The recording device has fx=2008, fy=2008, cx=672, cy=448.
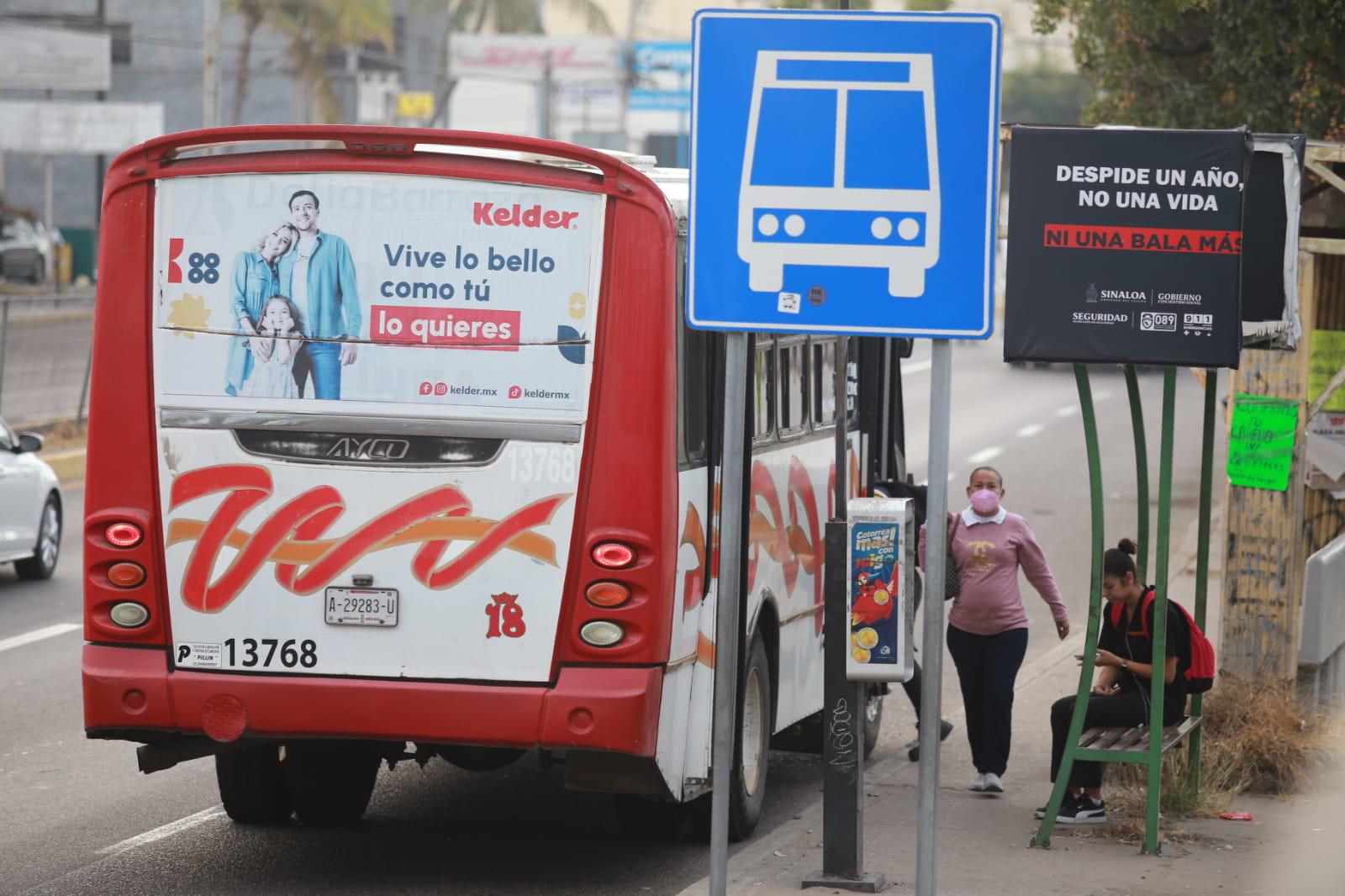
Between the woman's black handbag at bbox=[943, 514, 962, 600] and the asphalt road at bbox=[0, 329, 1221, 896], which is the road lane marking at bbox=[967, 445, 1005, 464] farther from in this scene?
the woman's black handbag at bbox=[943, 514, 962, 600]

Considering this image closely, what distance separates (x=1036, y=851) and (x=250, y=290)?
3.97 metres

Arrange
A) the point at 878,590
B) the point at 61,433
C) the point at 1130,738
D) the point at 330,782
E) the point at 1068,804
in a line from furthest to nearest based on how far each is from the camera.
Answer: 1. the point at 61,433
2. the point at 330,782
3. the point at 1130,738
4. the point at 1068,804
5. the point at 878,590

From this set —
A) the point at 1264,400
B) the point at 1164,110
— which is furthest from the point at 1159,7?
the point at 1264,400

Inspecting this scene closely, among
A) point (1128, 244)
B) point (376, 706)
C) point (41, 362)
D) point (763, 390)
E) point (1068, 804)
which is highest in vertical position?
point (1128, 244)

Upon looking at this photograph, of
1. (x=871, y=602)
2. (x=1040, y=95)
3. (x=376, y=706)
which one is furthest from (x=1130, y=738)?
(x=1040, y=95)

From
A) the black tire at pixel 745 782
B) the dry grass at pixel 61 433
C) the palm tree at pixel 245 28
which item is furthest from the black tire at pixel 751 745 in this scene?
the palm tree at pixel 245 28

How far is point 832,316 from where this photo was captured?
5824mm

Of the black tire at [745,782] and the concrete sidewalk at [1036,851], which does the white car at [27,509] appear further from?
the black tire at [745,782]

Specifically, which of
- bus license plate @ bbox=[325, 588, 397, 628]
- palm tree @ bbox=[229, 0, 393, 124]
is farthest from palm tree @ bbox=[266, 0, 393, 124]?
bus license plate @ bbox=[325, 588, 397, 628]

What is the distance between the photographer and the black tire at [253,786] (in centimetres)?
898

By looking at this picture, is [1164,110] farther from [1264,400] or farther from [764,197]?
[764,197]

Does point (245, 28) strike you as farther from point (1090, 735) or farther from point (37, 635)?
point (1090, 735)

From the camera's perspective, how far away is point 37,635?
1409cm

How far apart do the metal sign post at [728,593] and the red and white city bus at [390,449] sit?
1543 millimetres
